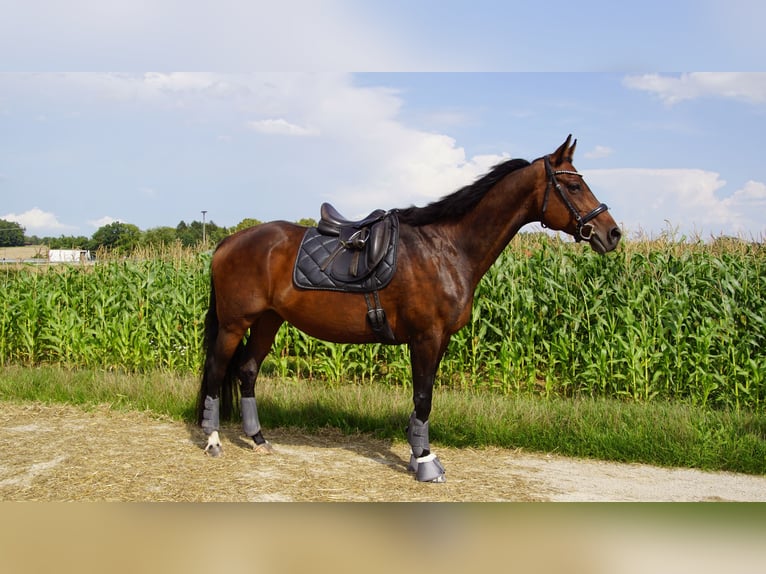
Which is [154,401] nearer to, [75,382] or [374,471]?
[75,382]

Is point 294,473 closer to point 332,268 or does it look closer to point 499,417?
point 332,268

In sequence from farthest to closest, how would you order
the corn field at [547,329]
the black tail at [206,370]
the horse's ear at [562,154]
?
the corn field at [547,329] → the black tail at [206,370] → the horse's ear at [562,154]

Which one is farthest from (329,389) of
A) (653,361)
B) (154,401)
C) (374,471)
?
(653,361)

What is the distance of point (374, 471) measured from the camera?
213 inches

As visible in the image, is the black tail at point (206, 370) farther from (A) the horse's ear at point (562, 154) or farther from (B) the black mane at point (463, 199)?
(A) the horse's ear at point (562, 154)

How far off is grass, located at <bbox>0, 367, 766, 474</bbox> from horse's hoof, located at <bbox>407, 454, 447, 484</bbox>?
116cm

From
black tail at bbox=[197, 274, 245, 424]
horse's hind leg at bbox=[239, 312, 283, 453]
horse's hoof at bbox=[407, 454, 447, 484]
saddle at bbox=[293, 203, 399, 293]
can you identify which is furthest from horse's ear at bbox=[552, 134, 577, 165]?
black tail at bbox=[197, 274, 245, 424]

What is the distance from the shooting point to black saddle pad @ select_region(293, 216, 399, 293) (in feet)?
17.1

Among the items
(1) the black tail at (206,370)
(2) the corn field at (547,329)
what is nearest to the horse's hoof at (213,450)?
(1) the black tail at (206,370)

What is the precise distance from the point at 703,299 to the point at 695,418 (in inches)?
103

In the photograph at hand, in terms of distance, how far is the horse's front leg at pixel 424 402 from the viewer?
5.13 meters

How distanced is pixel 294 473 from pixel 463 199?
283 centimetres

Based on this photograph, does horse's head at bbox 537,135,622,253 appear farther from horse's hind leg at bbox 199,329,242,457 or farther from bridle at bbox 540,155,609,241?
horse's hind leg at bbox 199,329,242,457

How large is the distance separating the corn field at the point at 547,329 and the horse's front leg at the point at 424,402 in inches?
132
